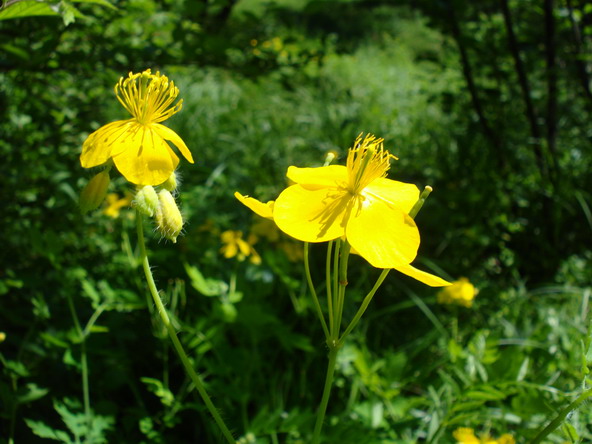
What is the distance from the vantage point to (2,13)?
3.98ft

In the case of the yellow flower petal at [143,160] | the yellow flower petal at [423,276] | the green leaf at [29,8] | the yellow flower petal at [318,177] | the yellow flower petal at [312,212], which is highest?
the green leaf at [29,8]

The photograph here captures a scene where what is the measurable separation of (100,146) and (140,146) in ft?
0.26

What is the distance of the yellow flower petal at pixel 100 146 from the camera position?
1079 mm

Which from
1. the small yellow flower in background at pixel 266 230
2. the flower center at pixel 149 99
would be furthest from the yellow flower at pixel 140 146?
the small yellow flower in background at pixel 266 230

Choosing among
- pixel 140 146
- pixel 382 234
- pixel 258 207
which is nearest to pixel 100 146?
pixel 140 146

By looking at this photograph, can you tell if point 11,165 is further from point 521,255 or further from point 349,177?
point 521,255

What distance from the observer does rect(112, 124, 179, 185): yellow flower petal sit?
1053 mm

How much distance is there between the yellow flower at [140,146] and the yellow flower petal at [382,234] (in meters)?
0.35

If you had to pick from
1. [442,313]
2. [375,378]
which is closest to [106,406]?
[375,378]

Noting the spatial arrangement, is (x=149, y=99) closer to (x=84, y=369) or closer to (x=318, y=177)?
(x=318, y=177)

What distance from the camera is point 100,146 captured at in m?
1.09

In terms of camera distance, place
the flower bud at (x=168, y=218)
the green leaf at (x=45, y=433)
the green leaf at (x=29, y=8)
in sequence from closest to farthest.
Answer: the flower bud at (x=168, y=218), the green leaf at (x=29, y=8), the green leaf at (x=45, y=433)

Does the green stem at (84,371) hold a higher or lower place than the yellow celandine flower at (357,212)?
lower

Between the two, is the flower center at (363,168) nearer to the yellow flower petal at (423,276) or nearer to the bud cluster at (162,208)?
the yellow flower petal at (423,276)
